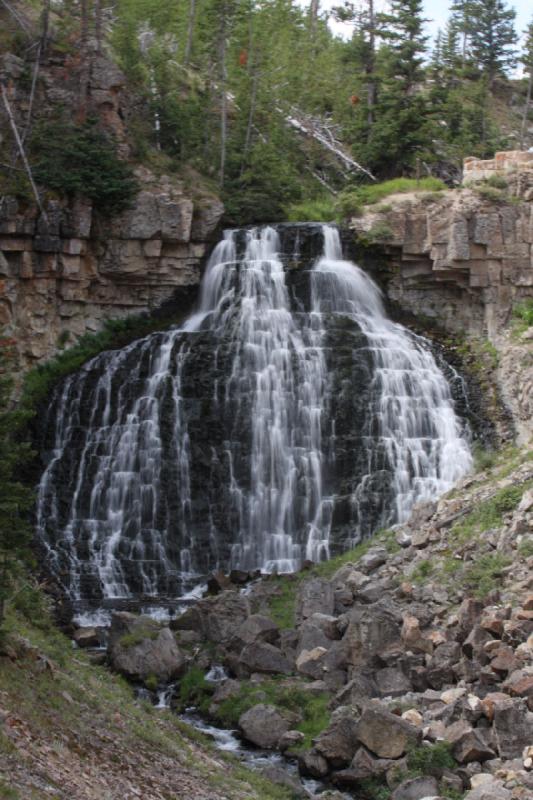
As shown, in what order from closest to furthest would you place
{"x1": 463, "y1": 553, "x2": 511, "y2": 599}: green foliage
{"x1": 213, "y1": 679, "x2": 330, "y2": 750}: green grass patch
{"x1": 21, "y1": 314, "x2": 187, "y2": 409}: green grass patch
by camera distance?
{"x1": 213, "y1": 679, "x2": 330, "y2": 750}: green grass patch, {"x1": 463, "y1": 553, "x2": 511, "y2": 599}: green foliage, {"x1": 21, "y1": 314, "x2": 187, "y2": 409}: green grass patch

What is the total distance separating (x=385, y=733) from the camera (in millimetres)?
18188

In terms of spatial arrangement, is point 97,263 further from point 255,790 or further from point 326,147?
point 255,790

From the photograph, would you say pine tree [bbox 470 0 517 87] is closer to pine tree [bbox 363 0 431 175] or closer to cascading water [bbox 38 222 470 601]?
pine tree [bbox 363 0 431 175]

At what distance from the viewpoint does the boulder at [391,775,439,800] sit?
Answer: 16.8 m

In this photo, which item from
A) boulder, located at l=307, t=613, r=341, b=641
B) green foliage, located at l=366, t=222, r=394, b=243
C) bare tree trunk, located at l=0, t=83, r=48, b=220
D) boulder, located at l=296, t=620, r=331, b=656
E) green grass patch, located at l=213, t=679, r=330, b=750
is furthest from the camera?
green foliage, located at l=366, t=222, r=394, b=243

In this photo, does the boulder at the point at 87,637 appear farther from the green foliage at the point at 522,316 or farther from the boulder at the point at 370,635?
the green foliage at the point at 522,316

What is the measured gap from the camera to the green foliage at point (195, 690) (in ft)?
71.6

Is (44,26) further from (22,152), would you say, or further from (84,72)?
(22,152)

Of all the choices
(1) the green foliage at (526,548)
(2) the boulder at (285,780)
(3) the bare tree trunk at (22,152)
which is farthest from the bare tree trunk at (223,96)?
(2) the boulder at (285,780)

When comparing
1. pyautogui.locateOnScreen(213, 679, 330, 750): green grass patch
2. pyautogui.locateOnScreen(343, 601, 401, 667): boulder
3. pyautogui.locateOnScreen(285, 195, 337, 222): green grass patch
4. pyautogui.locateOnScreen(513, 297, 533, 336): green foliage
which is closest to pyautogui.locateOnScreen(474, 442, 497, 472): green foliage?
pyautogui.locateOnScreen(513, 297, 533, 336): green foliage

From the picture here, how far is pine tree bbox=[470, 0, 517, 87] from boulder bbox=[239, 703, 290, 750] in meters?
48.0

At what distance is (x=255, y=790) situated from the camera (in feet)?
54.1

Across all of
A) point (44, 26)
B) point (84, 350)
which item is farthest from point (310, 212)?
point (44, 26)

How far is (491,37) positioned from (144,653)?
48767 mm
